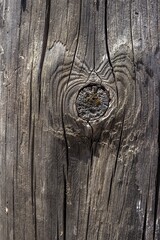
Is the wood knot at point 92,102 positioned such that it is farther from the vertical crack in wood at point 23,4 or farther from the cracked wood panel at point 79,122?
the vertical crack in wood at point 23,4

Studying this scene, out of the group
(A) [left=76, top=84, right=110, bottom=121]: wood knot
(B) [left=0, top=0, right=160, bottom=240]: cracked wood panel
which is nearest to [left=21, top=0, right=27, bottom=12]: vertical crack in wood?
(B) [left=0, top=0, right=160, bottom=240]: cracked wood panel

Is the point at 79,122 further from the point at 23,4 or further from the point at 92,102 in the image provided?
the point at 23,4

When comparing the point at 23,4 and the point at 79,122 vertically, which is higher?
the point at 23,4

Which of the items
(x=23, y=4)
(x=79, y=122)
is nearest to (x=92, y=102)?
(x=79, y=122)

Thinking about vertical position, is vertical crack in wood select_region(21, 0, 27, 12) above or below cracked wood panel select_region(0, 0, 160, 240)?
above

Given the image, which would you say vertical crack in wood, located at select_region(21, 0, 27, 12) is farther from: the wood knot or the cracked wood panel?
the wood knot

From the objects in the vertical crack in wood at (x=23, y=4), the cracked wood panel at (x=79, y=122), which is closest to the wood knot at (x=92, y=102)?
the cracked wood panel at (x=79, y=122)

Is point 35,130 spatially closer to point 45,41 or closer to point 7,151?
point 7,151
